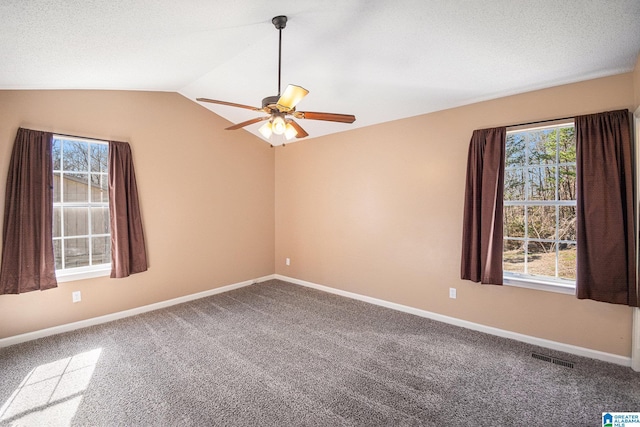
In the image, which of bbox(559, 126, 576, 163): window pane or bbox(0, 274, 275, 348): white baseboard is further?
bbox(559, 126, 576, 163): window pane

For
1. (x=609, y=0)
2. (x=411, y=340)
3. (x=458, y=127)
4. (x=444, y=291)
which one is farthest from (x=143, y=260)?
(x=609, y=0)

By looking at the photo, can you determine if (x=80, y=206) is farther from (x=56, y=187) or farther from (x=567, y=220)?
(x=567, y=220)

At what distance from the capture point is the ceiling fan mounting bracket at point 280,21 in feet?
7.39

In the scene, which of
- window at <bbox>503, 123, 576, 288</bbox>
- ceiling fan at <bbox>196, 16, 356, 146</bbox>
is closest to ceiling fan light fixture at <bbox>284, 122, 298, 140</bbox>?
ceiling fan at <bbox>196, 16, 356, 146</bbox>

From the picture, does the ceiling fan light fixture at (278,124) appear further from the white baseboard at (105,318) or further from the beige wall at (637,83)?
the white baseboard at (105,318)

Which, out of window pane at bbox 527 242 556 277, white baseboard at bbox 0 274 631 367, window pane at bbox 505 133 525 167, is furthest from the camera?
window pane at bbox 527 242 556 277

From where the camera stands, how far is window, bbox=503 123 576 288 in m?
2.92

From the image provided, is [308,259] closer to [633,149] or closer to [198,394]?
[198,394]

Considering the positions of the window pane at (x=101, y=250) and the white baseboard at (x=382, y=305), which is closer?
the white baseboard at (x=382, y=305)

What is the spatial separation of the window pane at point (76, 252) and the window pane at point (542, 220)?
5.67m

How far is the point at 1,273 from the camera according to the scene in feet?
9.14

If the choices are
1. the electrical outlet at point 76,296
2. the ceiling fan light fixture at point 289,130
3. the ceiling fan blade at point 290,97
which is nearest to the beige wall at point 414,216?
the ceiling fan light fixture at point 289,130

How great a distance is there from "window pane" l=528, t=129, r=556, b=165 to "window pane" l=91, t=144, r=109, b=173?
5076 millimetres

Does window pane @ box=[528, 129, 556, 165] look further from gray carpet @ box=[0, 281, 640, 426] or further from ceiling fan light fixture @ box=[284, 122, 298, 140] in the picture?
ceiling fan light fixture @ box=[284, 122, 298, 140]
